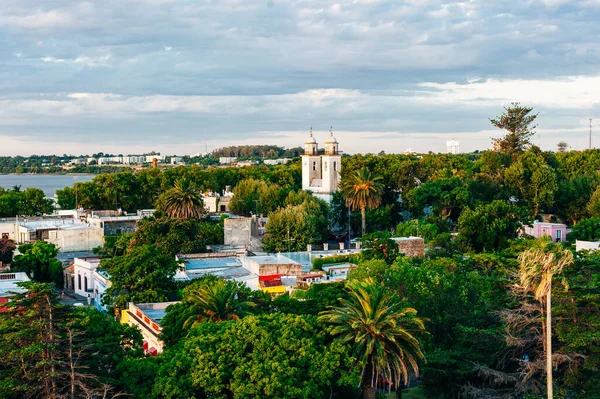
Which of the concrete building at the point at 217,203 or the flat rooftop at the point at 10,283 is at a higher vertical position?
the concrete building at the point at 217,203

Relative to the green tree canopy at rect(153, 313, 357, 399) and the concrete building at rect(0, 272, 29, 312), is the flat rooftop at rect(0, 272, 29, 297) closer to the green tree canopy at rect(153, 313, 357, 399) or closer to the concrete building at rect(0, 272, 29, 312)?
the concrete building at rect(0, 272, 29, 312)

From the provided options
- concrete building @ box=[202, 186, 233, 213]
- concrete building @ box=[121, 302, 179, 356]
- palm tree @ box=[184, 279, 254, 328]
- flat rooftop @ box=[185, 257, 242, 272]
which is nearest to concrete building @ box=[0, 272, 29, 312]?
concrete building @ box=[121, 302, 179, 356]

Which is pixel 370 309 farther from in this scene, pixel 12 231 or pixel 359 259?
pixel 12 231

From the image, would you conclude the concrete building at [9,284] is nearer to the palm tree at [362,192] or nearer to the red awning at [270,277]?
the red awning at [270,277]

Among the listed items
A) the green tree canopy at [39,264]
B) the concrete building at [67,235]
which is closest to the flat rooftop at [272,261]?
the green tree canopy at [39,264]

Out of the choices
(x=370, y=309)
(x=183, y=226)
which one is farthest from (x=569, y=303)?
(x=183, y=226)

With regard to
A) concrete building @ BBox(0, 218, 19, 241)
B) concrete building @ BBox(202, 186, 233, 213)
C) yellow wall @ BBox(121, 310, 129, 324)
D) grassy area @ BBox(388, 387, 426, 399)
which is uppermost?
concrete building @ BBox(202, 186, 233, 213)
